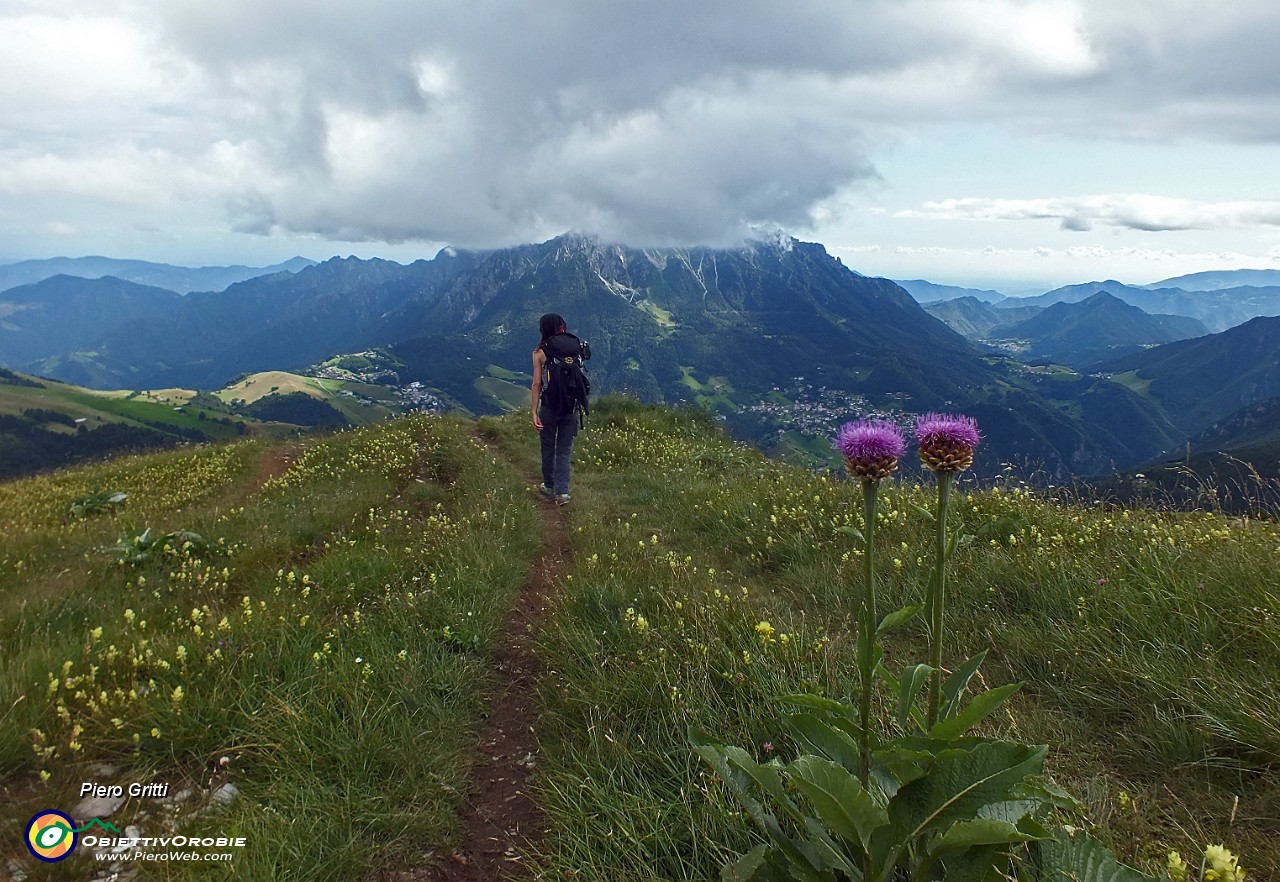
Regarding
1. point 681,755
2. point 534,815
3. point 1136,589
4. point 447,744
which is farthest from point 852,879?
point 1136,589

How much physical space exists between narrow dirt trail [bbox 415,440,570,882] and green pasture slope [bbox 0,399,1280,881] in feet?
0.44

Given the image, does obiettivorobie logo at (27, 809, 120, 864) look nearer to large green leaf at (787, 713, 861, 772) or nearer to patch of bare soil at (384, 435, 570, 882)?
patch of bare soil at (384, 435, 570, 882)

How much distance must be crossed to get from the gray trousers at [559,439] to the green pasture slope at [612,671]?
348 centimetres

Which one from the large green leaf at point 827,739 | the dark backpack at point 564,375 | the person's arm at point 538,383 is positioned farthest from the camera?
the person's arm at point 538,383

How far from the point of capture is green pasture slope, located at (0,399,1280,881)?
10.7ft

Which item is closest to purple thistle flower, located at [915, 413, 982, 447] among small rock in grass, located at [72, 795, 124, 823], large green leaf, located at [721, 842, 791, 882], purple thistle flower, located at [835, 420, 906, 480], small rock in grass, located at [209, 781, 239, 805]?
purple thistle flower, located at [835, 420, 906, 480]

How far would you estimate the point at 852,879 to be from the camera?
94.0 inches

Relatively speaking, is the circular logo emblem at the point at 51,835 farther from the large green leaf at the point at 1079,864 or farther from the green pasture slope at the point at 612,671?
the large green leaf at the point at 1079,864

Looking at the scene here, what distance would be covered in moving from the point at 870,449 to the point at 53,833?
4619 millimetres

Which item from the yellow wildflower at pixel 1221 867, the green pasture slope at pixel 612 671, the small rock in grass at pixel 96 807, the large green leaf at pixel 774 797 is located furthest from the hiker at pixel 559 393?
the yellow wildflower at pixel 1221 867

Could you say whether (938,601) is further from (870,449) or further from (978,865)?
(978,865)

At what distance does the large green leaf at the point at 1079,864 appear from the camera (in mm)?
2232

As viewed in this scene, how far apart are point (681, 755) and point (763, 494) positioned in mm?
6356

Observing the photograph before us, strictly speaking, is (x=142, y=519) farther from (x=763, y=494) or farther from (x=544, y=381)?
(x=763, y=494)
